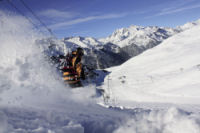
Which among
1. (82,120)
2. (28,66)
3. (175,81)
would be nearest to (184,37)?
(175,81)

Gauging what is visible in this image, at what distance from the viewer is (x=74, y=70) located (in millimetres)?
17500

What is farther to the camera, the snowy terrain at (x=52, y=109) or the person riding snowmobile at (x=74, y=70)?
the person riding snowmobile at (x=74, y=70)

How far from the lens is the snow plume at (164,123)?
16.1 ft

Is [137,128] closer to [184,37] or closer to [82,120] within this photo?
[82,120]

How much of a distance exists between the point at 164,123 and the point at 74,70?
13.0 m

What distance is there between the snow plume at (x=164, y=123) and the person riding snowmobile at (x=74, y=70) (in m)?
11.8

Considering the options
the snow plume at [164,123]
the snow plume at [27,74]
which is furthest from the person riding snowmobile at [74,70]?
the snow plume at [164,123]

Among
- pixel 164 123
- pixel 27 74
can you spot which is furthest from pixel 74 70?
pixel 164 123

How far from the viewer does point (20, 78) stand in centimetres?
1283

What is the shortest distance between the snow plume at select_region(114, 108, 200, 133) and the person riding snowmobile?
11772 mm

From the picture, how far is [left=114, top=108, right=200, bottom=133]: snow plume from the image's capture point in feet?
16.1

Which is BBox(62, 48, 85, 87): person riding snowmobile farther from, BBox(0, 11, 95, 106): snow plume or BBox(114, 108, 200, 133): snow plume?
BBox(114, 108, 200, 133): snow plume

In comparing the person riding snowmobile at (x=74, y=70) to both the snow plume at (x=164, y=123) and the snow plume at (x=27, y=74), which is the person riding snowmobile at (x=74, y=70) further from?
the snow plume at (x=164, y=123)

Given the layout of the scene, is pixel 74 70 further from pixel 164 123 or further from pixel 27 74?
pixel 164 123
